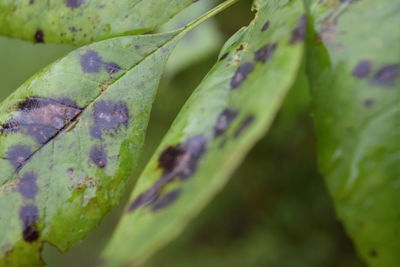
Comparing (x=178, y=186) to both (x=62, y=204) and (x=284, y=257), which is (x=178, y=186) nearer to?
(x=62, y=204)

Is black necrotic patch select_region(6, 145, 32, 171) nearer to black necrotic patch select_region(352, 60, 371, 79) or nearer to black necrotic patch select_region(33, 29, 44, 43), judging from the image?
black necrotic patch select_region(33, 29, 44, 43)

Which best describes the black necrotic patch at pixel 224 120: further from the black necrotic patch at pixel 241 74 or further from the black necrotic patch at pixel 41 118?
the black necrotic patch at pixel 41 118

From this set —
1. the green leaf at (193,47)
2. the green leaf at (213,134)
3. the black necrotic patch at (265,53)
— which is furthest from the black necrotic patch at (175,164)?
the green leaf at (193,47)

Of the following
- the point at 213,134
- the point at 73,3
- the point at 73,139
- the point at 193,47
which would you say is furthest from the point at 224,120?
the point at 193,47

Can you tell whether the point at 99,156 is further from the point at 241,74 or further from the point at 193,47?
the point at 193,47

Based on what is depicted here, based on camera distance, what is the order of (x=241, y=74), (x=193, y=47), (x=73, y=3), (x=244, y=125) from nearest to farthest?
(x=244, y=125) → (x=241, y=74) → (x=73, y=3) → (x=193, y=47)

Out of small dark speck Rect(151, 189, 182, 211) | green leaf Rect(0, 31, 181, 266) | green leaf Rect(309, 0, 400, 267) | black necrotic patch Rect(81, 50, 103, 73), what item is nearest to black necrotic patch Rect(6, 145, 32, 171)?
green leaf Rect(0, 31, 181, 266)

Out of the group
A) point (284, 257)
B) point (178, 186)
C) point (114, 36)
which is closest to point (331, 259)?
point (284, 257)
